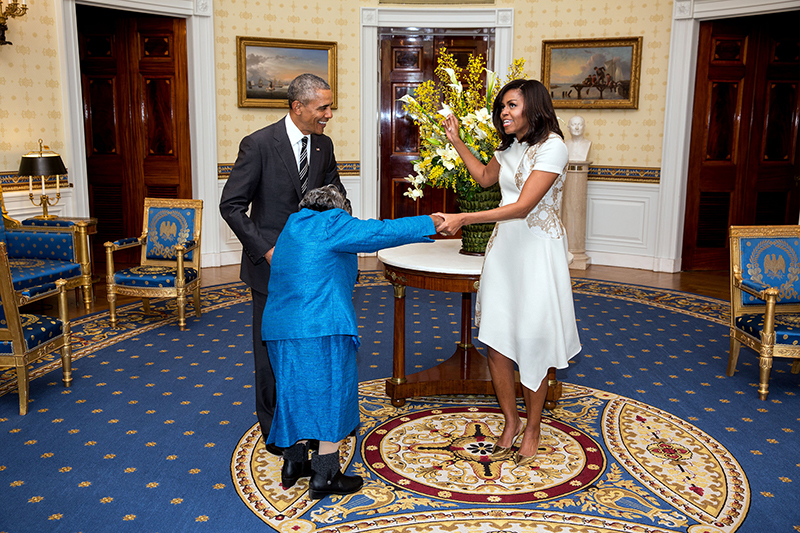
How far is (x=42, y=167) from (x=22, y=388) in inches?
130

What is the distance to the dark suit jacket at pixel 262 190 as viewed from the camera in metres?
2.92

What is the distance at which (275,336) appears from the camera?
271cm

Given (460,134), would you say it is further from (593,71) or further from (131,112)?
(131,112)

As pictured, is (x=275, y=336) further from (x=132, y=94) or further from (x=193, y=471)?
(x=132, y=94)

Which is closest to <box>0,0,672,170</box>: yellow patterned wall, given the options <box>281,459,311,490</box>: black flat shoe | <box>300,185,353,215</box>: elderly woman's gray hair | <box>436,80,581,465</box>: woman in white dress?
<box>436,80,581,465</box>: woman in white dress

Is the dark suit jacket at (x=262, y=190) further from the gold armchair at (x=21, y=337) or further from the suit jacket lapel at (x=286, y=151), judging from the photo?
the gold armchair at (x=21, y=337)

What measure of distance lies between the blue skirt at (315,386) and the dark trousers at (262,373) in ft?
1.31

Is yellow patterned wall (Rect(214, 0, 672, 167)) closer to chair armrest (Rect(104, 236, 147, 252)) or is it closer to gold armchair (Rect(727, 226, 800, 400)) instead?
chair armrest (Rect(104, 236, 147, 252))

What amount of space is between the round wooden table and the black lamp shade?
414 cm

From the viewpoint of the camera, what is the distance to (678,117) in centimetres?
820

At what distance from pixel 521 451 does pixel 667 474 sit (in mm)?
694

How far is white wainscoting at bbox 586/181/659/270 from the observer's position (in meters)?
8.63

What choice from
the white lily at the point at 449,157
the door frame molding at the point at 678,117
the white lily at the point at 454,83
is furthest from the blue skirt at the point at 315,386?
the door frame molding at the point at 678,117

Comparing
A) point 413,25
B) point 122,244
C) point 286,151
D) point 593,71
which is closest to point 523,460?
point 286,151
